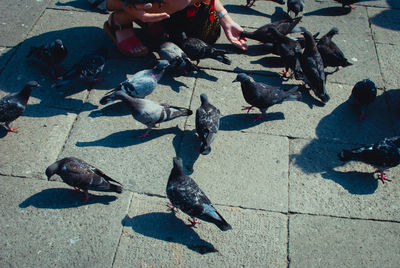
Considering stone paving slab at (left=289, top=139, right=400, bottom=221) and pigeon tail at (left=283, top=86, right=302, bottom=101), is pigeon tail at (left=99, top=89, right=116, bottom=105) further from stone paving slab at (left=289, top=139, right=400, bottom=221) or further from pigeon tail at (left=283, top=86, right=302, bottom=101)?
stone paving slab at (left=289, top=139, right=400, bottom=221)

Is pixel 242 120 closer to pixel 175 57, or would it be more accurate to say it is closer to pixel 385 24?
pixel 175 57

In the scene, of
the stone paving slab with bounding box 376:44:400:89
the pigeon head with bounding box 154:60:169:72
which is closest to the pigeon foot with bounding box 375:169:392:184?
the stone paving slab with bounding box 376:44:400:89

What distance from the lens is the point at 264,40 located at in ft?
20.7

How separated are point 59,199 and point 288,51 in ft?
13.9

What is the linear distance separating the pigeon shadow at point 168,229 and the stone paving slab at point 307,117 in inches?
64.4

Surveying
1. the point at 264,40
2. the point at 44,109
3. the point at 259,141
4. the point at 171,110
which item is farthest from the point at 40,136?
the point at 264,40

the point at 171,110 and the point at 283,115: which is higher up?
the point at 171,110

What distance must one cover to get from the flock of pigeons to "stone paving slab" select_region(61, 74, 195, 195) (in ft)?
0.76

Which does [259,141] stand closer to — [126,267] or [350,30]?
[126,267]

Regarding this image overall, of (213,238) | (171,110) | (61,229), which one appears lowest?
(213,238)

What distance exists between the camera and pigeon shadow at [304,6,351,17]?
24.3 feet

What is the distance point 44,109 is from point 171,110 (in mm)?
2009

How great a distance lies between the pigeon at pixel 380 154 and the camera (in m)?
4.36

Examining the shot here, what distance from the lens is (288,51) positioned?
231 inches
